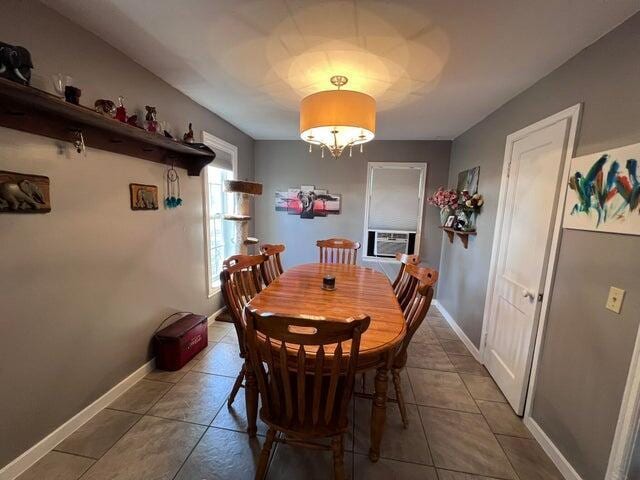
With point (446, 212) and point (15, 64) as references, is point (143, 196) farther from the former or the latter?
point (446, 212)

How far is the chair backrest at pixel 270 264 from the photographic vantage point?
7.59 feet

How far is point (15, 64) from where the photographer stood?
3.61 feet

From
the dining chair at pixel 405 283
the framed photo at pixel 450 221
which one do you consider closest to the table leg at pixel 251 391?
the dining chair at pixel 405 283

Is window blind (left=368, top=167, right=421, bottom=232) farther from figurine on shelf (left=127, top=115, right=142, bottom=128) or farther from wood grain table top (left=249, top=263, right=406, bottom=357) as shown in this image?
figurine on shelf (left=127, top=115, right=142, bottom=128)

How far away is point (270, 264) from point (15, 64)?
73.0 inches

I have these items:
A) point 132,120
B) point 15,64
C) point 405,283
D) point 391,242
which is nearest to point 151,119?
point 132,120

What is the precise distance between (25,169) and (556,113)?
3059 millimetres

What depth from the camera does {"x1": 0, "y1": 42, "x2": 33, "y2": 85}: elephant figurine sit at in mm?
1067

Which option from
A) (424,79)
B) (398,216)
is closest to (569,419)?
(424,79)

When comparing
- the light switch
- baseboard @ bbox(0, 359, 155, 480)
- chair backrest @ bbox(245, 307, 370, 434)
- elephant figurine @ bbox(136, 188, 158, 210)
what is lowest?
baseboard @ bbox(0, 359, 155, 480)

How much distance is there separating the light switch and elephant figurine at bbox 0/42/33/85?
2.87m

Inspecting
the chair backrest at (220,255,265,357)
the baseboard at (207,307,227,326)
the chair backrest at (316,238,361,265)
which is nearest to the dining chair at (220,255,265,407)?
the chair backrest at (220,255,265,357)

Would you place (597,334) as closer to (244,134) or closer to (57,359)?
(57,359)

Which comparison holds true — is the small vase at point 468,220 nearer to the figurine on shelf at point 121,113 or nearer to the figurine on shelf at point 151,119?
the figurine on shelf at point 151,119
